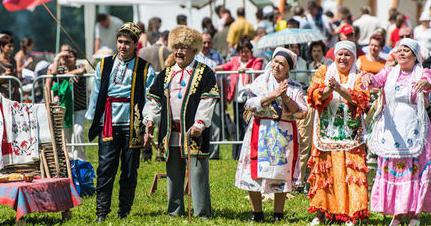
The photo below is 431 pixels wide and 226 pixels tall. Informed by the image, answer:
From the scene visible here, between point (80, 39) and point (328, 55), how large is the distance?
2546cm

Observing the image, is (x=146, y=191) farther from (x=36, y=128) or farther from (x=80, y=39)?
(x=80, y=39)

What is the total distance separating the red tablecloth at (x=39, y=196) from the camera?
12141 millimetres

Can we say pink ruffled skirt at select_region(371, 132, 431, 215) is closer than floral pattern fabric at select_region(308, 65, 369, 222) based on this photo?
Yes

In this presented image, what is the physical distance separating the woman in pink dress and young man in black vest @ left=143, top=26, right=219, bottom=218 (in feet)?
5.50

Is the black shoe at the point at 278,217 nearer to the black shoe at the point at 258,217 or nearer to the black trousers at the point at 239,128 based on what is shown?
the black shoe at the point at 258,217

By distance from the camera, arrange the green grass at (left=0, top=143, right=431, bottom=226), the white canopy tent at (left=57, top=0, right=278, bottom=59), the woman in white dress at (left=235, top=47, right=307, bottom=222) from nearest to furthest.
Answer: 1. the woman in white dress at (left=235, top=47, right=307, bottom=222)
2. the green grass at (left=0, top=143, right=431, bottom=226)
3. the white canopy tent at (left=57, top=0, right=278, bottom=59)

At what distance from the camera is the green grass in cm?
1274

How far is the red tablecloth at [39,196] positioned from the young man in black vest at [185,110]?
38.9 inches

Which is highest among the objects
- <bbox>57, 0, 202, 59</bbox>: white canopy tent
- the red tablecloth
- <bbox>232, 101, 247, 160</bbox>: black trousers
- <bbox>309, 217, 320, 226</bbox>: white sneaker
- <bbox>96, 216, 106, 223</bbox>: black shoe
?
<bbox>57, 0, 202, 59</bbox>: white canopy tent

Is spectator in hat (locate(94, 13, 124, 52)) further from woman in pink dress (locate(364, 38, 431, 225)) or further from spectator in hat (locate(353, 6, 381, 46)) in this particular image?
woman in pink dress (locate(364, 38, 431, 225))

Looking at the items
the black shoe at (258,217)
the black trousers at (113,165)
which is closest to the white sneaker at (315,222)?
the black shoe at (258,217)

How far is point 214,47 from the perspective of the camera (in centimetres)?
2452

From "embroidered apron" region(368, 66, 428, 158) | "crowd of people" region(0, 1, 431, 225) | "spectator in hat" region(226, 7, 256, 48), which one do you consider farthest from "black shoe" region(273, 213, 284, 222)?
"spectator in hat" region(226, 7, 256, 48)

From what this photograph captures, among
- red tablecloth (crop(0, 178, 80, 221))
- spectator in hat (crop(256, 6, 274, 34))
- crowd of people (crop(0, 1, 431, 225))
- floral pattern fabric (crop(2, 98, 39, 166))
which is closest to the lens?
red tablecloth (crop(0, 178, 80, 221))
